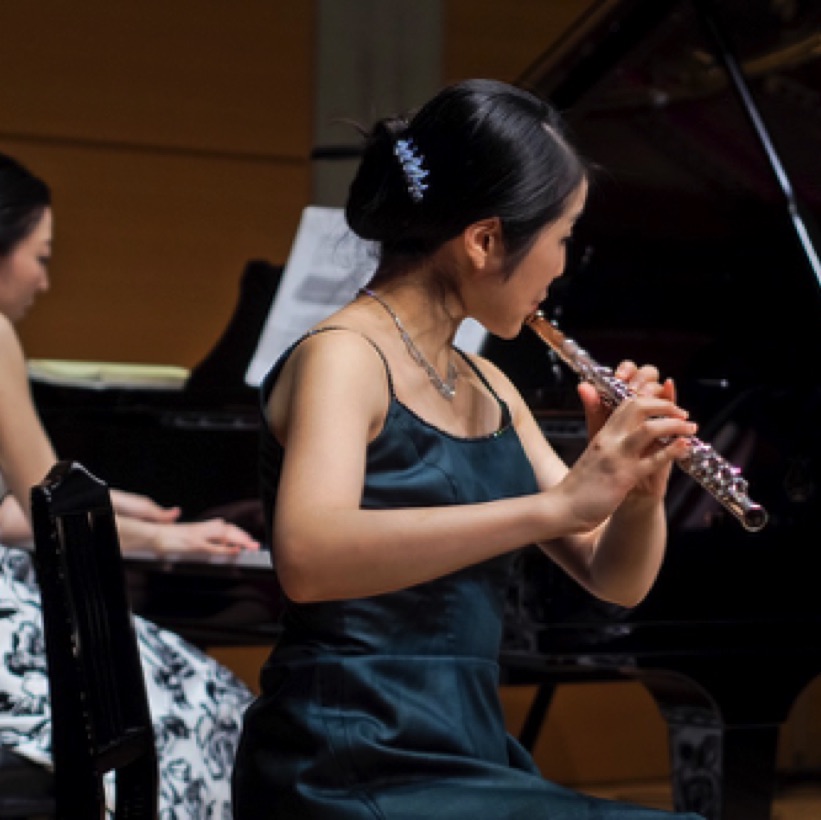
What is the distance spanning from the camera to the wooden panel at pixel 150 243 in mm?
4043

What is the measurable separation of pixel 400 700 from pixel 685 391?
1169mm

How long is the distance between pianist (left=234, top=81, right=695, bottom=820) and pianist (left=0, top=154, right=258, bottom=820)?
748 millimetres

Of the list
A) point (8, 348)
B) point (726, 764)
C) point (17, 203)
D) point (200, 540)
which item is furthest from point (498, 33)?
point (726, 764)

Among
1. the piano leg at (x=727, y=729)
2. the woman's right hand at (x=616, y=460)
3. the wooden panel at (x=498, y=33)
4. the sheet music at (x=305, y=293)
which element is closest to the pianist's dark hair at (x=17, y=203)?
the sheet music at (x=305, y=293)

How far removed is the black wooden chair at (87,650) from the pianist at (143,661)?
1.58 ft

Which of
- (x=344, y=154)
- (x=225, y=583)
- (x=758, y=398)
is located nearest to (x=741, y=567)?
(x=758, y=398)

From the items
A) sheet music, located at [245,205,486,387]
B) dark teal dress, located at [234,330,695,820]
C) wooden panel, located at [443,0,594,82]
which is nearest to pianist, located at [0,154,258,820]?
sheet music, located at [245,205,486,387]

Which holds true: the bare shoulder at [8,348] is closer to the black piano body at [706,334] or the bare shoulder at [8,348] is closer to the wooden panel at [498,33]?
the black piano body at [706,334]

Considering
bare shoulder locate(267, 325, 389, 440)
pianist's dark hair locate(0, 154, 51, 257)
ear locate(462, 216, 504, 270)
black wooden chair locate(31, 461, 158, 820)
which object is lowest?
black wooden chair locate(31, 461, 158, 820)

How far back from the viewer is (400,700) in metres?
1.23

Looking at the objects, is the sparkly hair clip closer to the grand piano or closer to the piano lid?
the grand piano

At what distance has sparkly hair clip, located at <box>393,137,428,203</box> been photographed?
1.30 m

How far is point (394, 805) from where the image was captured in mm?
1171

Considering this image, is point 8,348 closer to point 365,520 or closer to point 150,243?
point 365,520
